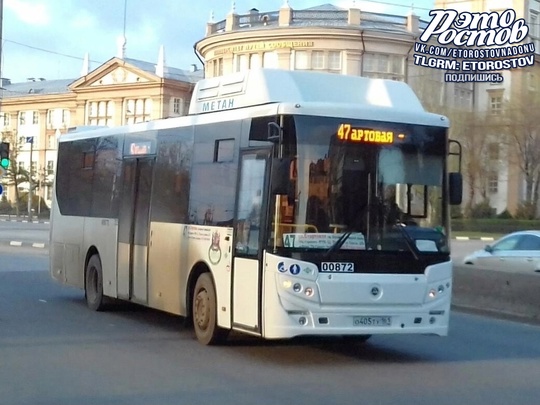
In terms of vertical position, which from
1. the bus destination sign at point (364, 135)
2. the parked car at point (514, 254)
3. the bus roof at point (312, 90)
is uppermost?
the bus roof at point (312, 90)

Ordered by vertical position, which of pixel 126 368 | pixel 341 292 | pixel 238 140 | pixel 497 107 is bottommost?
pixel 126 368

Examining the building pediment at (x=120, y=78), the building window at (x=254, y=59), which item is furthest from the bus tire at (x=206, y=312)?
the building pediment at (x=120, y=78)

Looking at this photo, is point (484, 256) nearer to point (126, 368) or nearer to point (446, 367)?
point (446, 367)

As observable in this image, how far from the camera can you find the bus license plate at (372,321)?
11844mm

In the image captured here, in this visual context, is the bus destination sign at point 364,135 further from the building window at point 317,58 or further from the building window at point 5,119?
the building window at point 5,119

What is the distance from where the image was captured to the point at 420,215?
12258 millimetres

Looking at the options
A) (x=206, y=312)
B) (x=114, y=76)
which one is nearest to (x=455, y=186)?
(x=206, y=312)

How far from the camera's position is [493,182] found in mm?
71500

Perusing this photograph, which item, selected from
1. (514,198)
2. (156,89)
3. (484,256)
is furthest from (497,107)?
(484,256)

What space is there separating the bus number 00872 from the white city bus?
15 mm

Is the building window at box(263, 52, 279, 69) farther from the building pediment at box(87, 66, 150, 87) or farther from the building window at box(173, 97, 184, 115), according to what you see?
the building pediment at box(87, 66, 150, 87)

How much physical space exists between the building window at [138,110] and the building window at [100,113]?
9.61 ft

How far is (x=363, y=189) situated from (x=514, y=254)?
12099 millimetres

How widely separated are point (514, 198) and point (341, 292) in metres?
63.3
